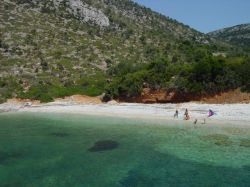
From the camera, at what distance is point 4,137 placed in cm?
3359

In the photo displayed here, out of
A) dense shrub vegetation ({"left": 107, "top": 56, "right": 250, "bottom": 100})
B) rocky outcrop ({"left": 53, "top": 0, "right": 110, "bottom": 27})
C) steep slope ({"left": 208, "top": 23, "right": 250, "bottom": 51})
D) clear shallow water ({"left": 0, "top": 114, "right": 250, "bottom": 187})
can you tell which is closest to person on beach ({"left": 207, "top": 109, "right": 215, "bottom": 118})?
clear shallow water ({"left": 0, "top": 114, "right": 250, "bottom": 187})

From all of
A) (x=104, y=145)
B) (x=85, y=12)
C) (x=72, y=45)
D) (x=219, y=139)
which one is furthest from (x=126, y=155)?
(x=85, y=12)

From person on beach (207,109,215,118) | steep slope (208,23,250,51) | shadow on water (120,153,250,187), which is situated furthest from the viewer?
steep slope (208,23,250,51)

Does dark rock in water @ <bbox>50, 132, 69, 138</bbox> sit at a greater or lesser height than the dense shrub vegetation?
lesser

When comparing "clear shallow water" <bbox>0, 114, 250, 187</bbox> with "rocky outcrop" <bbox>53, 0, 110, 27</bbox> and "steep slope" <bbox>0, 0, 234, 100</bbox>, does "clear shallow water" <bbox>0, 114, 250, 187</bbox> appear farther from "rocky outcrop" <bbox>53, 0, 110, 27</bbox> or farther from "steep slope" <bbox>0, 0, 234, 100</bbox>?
"rocky outcrop" <bbox>53, 0, 110, 27</bbox>

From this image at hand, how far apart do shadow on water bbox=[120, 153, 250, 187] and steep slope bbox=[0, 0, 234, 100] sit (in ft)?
118

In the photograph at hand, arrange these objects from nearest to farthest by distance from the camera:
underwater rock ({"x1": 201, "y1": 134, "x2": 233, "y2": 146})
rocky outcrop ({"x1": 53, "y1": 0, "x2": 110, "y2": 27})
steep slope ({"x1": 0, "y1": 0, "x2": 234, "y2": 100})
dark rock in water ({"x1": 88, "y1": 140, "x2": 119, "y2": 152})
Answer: dark rock in water ({"x1": 88, "y1": 140, "x2": 119, "y2": 152}) → underwater rock ({"x1": 201, "y1": 134, "x2": 233, "y2": 146}) → steep slope ({"x1": 0, "y1": 0, "x2": 234, "y2": 100}) → rocky outcrop ({"x1": 53, "y1": 0, "x2": 110, "y2": 27})

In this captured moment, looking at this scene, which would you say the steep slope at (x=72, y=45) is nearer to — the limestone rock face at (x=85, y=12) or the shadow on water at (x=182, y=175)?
the limestone rock face at (x=85, y=12)

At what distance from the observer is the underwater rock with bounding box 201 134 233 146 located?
27.8 metres

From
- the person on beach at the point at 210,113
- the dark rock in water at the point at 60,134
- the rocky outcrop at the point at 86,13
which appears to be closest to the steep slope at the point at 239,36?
the rocky outcrop at the point at 86,13

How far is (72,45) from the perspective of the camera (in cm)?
8231

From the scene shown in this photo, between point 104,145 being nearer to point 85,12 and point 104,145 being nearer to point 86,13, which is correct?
point 86,13

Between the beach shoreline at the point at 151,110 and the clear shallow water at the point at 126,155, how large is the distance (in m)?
2.84

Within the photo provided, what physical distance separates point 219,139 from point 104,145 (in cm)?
913
